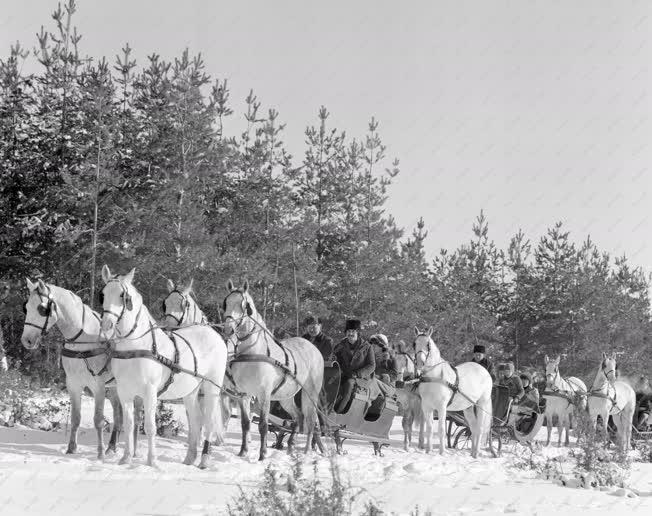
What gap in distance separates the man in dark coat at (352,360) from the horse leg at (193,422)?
289 centimetres

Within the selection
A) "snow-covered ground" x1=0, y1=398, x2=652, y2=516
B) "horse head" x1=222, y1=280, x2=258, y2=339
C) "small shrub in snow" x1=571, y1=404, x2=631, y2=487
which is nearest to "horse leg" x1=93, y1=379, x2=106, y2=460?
"snow-covered ground" x1=0, y1=398, x2=652, y2=516

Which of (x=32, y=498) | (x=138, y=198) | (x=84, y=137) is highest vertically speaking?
(x=84, y=137)

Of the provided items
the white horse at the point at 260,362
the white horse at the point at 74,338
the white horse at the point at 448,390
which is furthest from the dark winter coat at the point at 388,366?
the white horse at the point at 74,338

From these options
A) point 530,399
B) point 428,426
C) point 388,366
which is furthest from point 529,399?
point 428,426

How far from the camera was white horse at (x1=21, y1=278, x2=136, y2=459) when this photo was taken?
383 inches

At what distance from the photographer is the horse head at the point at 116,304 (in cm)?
905

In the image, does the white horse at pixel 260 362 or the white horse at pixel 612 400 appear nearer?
the white horse at pixel 260 362

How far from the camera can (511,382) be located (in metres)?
16.8

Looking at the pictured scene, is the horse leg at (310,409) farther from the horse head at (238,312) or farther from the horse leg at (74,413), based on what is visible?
the horse leg at (74,413)

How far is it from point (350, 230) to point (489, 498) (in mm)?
25302

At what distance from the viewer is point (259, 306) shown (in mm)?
28812

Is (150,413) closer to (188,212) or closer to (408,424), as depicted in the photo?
(408,424)

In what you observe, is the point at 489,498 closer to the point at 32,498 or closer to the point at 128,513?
the point at 128,513

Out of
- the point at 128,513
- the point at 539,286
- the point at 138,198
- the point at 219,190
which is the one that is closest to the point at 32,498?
the point at 128,513
